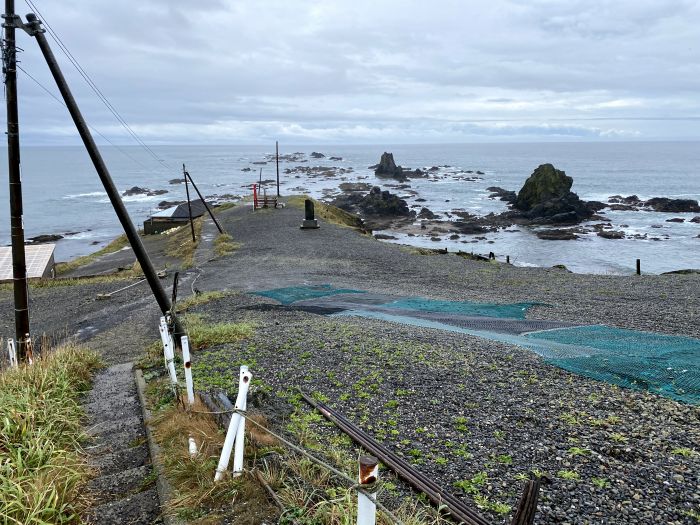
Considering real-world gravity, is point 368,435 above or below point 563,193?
below

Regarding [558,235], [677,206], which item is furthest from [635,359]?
[677,206]

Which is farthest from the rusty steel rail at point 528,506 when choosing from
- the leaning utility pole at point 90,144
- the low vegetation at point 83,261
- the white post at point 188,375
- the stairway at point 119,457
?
the low vegetation at point 83,261

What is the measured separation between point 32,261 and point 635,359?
24.6 metres

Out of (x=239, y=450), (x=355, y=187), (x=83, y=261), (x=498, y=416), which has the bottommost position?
(x=83, y=261)

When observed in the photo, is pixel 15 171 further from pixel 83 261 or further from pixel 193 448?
pixel 83 261

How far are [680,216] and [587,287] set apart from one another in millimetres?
42150

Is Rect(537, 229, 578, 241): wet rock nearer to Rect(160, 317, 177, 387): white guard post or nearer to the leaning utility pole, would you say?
the leaning utility pole

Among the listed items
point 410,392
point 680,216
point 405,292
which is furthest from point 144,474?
point 680,216

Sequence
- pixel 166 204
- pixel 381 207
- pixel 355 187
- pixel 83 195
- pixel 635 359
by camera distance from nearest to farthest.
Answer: pixel 635 359 → pixel 381 207 → pixel 166 204 → pixel 355 187 → pixel 83 195

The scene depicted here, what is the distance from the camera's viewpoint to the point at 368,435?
18.9 feet

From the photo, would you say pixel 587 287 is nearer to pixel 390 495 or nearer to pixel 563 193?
pixel 390 495

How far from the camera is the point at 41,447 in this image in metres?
4.78

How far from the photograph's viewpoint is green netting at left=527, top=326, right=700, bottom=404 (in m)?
7.18

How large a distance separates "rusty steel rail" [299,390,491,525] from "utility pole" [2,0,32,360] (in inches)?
220
